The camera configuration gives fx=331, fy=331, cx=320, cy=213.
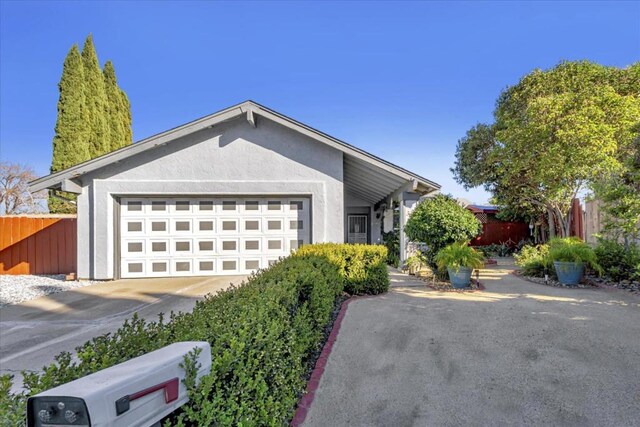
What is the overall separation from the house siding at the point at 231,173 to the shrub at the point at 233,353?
6.49m

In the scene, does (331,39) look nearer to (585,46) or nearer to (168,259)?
(168,259)

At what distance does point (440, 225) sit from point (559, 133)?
7.55 meters

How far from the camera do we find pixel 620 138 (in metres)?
12.6

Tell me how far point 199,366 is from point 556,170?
14882mm

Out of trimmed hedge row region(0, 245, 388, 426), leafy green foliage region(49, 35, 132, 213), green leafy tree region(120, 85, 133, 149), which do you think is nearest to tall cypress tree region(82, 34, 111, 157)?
leafy green foliage region(49, 35, 132, 213)

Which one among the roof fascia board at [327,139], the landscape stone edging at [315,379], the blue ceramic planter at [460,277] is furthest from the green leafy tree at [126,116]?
the landscape stone edging at [315,379]

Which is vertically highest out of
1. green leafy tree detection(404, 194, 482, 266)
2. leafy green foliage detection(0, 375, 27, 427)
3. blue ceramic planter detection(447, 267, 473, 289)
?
green leafy tree detection(404, 194, 482, 266)

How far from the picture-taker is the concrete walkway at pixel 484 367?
123 inches

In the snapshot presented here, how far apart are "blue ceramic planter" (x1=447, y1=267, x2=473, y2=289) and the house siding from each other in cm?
340

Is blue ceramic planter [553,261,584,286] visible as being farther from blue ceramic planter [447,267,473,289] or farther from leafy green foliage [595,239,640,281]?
blue ceramic planter [447,267,473,289]

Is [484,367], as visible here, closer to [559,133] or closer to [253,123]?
[253,123]

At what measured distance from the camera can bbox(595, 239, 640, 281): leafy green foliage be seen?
850cm

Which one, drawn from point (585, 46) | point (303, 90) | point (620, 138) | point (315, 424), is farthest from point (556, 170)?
point (315, 424)

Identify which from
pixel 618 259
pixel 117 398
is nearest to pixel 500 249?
pixel 618 259
